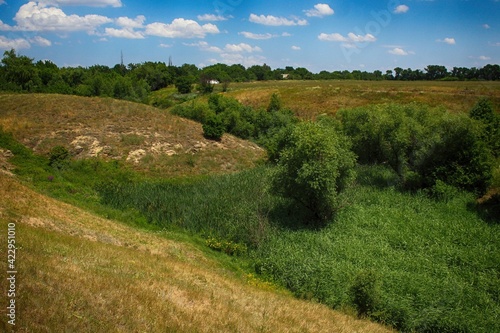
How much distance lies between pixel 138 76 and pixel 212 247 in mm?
106464

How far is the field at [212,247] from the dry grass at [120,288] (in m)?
0.06

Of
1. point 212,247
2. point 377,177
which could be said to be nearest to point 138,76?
point 377,177

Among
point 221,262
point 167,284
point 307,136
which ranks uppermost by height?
point 307,136

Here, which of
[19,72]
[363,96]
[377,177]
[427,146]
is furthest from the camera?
[363,96]

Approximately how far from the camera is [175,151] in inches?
1547

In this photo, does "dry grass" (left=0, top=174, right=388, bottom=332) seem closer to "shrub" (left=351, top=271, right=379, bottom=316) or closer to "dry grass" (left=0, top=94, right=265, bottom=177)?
"shrub" (left=351, top=271, right=379, bottom=316)

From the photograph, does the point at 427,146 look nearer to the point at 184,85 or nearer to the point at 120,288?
the point at 120,288

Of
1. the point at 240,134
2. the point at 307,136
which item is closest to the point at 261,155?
the point at 240,134

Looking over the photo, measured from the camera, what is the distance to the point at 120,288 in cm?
991

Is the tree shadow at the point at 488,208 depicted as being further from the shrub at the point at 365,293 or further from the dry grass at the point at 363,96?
the dry grass at the point at 363,96

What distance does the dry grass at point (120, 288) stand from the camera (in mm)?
8047

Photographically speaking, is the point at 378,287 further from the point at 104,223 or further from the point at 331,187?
the point at 104,223

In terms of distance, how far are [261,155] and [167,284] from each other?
3331cm

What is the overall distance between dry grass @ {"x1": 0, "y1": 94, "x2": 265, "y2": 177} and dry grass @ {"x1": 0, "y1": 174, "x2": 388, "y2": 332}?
17.4 m
